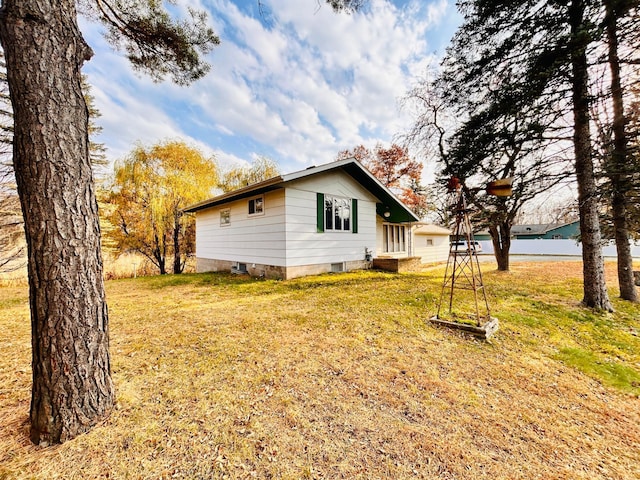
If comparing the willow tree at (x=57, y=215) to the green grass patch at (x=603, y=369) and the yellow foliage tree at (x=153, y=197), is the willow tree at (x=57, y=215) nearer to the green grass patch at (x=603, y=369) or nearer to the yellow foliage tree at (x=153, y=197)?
the green grass patch at (x=603, y=369)

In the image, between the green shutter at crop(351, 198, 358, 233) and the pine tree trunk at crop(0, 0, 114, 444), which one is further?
the green shutter at crop(351, 198, 358, 233)

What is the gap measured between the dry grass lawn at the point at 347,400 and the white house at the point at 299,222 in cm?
390

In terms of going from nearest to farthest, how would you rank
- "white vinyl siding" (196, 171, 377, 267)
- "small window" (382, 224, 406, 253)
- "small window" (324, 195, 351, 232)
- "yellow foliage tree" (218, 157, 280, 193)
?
1. "white vinyl siding" (196, 171, 377, 267)
2. "small window" (324, 195, 351, 232)
3. "small window" (382, 224, 406, 253)
4. "yellow foliage tree" (218, 157, 280, 193)

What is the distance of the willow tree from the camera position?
1723mm

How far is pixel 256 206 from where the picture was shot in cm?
908

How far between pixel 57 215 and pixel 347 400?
Result: 271 centimetres

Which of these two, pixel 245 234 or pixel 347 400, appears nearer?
pixel 347 400

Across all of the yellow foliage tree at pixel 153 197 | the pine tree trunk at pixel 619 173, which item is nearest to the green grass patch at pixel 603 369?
the pine tree trunk at pixel 619 173

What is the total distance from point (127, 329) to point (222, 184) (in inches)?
568

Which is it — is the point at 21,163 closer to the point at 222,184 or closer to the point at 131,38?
the point at 131,38

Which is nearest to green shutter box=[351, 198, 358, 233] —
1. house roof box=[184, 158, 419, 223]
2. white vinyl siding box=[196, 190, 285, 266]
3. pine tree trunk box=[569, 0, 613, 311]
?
house roof box=[184, 158, 419, 223]

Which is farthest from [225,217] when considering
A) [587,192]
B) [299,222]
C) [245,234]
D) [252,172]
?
[587,192]

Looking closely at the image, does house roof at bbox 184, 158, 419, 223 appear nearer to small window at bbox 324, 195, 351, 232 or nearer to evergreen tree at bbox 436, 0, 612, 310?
small window at bbox 324, 195, 351, 232

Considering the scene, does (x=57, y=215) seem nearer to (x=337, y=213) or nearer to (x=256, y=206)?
(x=256, y=206)
